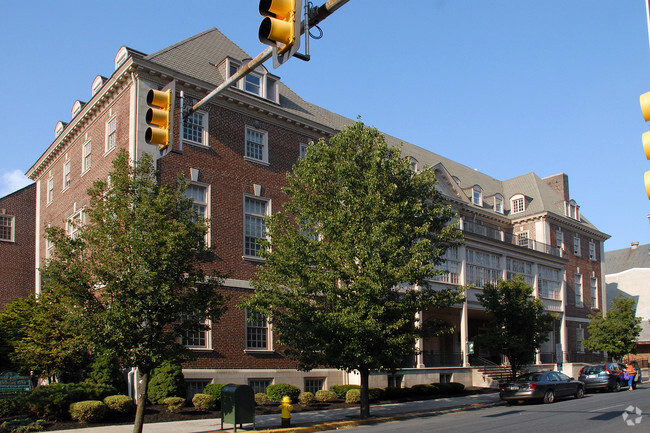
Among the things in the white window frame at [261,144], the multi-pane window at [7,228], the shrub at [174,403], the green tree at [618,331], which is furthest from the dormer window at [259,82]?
the green tree at [618,331]

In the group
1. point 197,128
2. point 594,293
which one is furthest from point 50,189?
point 594,293

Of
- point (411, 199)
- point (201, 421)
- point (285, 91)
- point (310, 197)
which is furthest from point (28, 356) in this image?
point (285, 91)

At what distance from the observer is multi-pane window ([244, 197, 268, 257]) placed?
26719 mm

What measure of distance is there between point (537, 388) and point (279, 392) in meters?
10.6

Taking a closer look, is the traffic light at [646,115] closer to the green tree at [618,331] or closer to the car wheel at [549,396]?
the car wheel at [549,396]

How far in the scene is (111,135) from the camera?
26.4 meters

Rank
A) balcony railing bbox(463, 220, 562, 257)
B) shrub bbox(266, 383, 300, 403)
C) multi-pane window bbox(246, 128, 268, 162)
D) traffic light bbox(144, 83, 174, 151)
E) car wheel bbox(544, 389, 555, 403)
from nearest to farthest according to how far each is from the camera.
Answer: traffic light bbox(144, 83, 174, 151), shrub bbox(266, 383, 300, 403), car wheel bbox(544, 389, 555, 403), multi-pane window bbox(246, 128, 268, 162), balcony railing bbox(463, 220, 562, 257)

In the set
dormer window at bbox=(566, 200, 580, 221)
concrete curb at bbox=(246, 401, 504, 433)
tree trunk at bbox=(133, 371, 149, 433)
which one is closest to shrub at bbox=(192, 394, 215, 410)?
concrete curb at bbox=(246, 401, 504, 433)

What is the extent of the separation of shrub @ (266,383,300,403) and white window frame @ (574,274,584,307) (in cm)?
3396

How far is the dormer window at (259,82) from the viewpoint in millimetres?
28219

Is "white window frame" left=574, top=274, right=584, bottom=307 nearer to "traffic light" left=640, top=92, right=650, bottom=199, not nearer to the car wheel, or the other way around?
the car wheel

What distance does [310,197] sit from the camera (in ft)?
68.1

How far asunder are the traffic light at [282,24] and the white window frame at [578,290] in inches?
1940

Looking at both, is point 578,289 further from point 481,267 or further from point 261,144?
point 261,144
